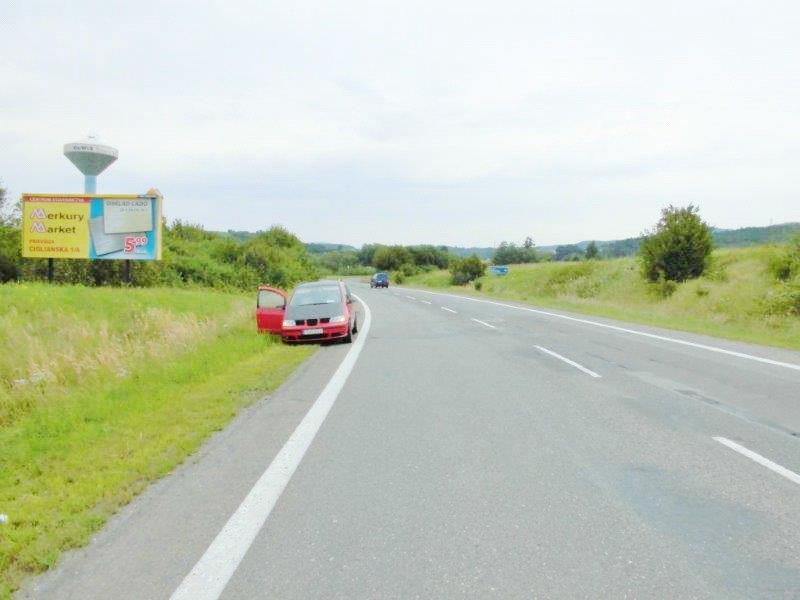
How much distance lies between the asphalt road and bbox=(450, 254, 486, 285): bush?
63.6 m

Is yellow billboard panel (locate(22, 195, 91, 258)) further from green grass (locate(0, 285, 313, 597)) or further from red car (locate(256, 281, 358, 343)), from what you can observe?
red car (locate(256, 281, 358, 343))

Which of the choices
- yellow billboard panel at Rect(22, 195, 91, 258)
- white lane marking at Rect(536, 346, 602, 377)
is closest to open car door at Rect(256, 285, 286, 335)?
white lane marking at Rect(536, 346, 602, 377)

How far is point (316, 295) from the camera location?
625 inches

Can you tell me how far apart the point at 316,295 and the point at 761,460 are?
11687 mm

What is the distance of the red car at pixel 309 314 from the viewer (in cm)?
1471

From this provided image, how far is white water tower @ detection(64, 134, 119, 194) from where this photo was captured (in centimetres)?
3203

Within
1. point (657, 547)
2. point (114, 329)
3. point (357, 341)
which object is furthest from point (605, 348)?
point (114, 329)

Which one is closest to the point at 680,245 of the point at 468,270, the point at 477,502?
the point at 477,502

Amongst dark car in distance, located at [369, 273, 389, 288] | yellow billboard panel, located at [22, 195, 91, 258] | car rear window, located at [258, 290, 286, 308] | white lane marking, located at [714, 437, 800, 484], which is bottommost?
dark car in distance, located at [369, 273, 389, 288]

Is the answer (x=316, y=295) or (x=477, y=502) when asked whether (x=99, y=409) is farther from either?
(x=316, y=295)

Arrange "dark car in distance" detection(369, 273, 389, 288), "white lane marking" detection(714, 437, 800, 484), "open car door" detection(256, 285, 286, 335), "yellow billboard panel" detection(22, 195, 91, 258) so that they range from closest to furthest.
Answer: "white lane marking" detection(714, 437, 800, 484) < "open car door" detection(256, 285, 286, 335) < "yellow billboard panel" detection(22, 195, 91, 258) < "dark car in distance" detection(369, 273, 389, 288)

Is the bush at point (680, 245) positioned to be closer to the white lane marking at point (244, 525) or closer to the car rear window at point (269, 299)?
the car rear window at point (269, 299)

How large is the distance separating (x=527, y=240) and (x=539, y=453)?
452ft

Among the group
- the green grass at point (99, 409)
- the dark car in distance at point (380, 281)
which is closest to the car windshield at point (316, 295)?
the green grass at point (99, 409)
